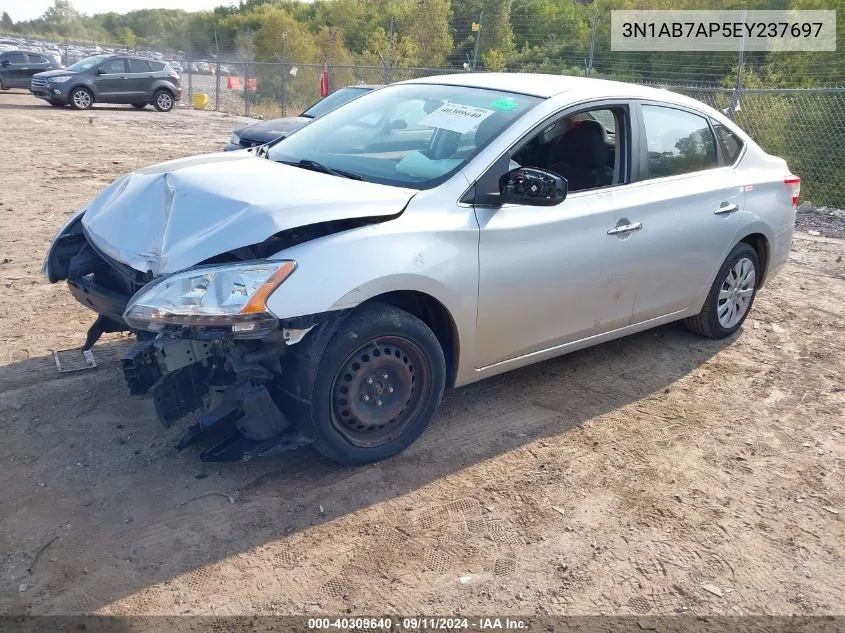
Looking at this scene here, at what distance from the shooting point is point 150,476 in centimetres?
358

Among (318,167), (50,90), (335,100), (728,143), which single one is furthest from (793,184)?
(50,90)

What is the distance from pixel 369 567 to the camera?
3.08 meters

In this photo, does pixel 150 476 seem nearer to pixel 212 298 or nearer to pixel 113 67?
pixel 212 298

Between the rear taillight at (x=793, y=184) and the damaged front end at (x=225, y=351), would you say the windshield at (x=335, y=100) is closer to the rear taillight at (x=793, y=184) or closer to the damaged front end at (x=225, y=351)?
the rear taillight at (x=793, y=184)

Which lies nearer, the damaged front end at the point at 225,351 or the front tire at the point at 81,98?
the damaged front end at the point at 225,351

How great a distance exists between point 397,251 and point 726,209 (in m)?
2.69

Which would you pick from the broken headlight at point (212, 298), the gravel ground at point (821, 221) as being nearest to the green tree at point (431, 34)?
the gravel ground at point (821, 221)

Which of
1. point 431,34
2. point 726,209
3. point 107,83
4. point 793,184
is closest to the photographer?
point 726,209

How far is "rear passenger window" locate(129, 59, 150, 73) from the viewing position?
23188 millimetres

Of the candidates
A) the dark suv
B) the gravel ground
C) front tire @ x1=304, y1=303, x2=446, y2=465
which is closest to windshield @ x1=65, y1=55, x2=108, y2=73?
the dark suv

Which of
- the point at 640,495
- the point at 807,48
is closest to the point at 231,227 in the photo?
the point at 640,495

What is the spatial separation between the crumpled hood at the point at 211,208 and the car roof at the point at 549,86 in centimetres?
115

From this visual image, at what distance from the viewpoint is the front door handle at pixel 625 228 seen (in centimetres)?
439

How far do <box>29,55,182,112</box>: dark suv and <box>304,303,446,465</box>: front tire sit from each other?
881 inches
